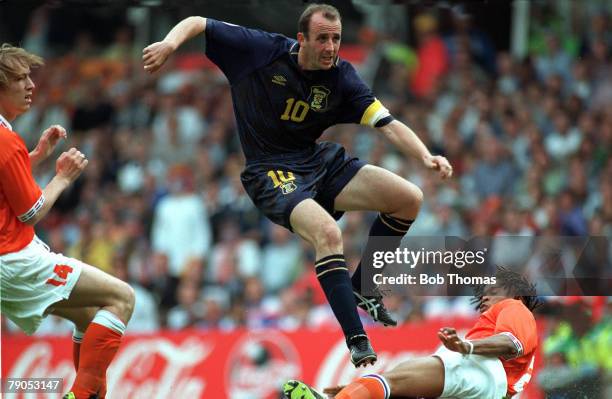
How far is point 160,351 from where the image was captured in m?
11.1

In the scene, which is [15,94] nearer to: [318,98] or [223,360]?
[318,98]

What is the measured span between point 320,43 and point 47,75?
9.77 metres

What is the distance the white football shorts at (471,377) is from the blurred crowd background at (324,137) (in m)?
3.08

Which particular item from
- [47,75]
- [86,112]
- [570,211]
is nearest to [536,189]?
[570,211]

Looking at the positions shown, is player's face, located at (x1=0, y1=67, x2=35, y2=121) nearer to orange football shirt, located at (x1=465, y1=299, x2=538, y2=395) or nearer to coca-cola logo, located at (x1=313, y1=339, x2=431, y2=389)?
orange football shirt, located at (x1=465, y1=299, x2=538, y2=395)

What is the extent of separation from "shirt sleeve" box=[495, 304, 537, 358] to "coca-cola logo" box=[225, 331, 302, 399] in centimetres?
390

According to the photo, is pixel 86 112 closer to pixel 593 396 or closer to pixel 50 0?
pixel 50 0

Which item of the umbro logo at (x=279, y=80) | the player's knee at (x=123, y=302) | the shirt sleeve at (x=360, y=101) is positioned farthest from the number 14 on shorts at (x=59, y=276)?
the shirt sleeve at (x=360, y=101)

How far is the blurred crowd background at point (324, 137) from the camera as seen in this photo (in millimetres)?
12320

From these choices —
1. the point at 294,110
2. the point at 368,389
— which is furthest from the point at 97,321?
the point at 294,110

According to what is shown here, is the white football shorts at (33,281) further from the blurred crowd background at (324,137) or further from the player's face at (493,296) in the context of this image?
the blurred crowd background at (324,137)

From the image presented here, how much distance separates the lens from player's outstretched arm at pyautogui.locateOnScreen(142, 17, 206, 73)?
21.9 ft

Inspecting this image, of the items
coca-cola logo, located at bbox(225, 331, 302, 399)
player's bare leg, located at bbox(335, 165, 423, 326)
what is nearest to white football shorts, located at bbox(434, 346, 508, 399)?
player's bare leg, located at bbox(335, 165, 423, 326)

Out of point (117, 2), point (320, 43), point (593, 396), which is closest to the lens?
point (320, 43)
